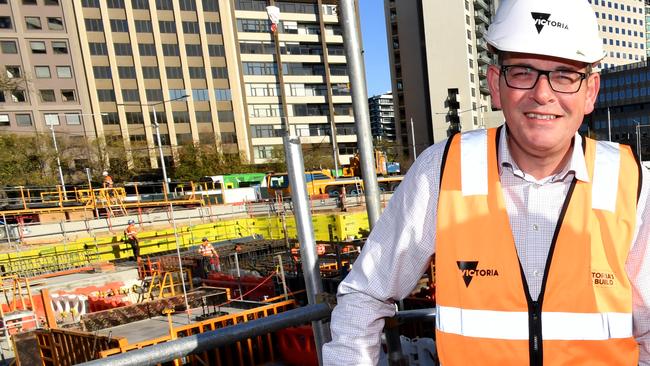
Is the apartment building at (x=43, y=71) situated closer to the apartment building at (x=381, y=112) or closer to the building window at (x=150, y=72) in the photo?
the building window at (x=150, y=72)

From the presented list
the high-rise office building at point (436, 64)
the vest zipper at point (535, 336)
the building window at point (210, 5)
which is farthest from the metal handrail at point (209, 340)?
the building window at point (210, 5)

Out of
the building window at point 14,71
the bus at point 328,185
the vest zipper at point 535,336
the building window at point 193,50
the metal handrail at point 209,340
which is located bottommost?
the bus at point 328,185

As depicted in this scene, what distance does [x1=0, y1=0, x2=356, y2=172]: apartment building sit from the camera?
55312 mm

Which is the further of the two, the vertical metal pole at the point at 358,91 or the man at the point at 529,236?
the vertical metal pole at the point at 358,91

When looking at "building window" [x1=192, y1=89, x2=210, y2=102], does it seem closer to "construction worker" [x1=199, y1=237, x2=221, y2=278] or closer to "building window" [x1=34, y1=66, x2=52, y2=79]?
"building window" [x1=34, y1=66, x2=52, y2=79]

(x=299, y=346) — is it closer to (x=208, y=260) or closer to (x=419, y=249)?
(x=419, y=249)

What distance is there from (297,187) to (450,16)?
246 ft

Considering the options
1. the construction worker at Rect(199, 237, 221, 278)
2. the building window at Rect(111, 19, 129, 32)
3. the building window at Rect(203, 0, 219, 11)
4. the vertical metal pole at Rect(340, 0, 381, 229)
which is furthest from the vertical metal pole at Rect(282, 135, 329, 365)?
the building window at Rect(203, 0, 219, 11)

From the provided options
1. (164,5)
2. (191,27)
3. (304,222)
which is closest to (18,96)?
(164,5)

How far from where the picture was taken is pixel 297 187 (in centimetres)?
237

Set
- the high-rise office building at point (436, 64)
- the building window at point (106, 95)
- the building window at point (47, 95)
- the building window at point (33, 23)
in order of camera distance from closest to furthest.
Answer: the building window at point (33, 23), the building window at point (47, 95), the building window at point (106, 95), the high-rise office building at point (436, 64)

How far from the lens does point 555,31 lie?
144 centimetres

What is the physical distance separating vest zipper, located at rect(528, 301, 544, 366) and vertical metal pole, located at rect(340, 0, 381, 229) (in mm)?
1507

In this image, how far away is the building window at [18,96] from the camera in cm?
5350
